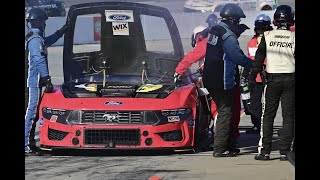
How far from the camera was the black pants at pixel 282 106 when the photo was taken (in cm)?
1080

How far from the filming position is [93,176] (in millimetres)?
9758

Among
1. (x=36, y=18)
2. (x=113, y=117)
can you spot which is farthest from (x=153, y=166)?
(x=36, y=18)

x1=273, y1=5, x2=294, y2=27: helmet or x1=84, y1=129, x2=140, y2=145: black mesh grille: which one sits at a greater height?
x1=273, y1=5, x2=294, y2=27: helmet

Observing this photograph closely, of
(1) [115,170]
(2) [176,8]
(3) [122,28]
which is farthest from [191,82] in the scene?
(2) [176,8]

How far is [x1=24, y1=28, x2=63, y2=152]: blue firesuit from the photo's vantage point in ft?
38.3

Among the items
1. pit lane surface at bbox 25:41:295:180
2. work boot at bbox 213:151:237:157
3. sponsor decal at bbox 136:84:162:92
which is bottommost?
work boot at bbox 213:151:237:157

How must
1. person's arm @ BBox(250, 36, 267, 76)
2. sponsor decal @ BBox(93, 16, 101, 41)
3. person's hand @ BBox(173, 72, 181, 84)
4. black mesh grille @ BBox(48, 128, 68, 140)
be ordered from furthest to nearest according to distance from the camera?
sponsor decal @ BBox(93, 16, 101, 41), person's hand @ BBox(173, 72, 181, 84), black mesh grille @ BBox(48, 128, 68, 140), person's arm @ BBox(250, 36, 267, 76)

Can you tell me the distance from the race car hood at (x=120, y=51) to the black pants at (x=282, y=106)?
6.44 ft

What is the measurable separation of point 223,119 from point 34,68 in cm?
240

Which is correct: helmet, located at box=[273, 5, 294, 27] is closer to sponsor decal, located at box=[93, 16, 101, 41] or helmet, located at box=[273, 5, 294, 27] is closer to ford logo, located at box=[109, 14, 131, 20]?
ford logo, located at box=[109, 14, 131, 20]

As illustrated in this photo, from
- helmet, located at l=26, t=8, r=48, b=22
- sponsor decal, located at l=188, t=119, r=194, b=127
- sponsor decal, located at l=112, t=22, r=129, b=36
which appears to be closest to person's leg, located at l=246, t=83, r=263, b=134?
sponsor decal, located at l=112, t=22, r=129, b=36

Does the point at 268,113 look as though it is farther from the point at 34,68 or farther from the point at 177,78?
the point at 34,68
